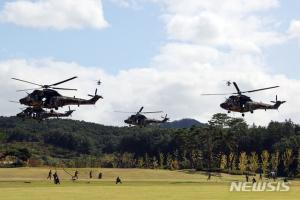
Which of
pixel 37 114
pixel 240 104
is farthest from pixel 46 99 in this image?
pixel 240 104

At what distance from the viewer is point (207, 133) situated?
145m

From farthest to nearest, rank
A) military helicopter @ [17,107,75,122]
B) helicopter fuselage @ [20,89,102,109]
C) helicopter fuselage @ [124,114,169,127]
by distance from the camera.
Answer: helicopter fuselage @ [124,114,169,127] → military helicopter @ [17,107,75,122] → helicopter fuselage @ [20,89,102,109]

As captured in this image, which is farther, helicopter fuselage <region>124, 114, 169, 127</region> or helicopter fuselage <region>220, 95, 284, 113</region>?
helicopter fuselage <region>124, 114, 169, 127</region>

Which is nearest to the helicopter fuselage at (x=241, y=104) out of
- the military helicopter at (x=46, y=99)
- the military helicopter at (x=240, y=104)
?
the military helicopter at (x=240, y=104)

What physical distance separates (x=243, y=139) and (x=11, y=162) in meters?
89.4

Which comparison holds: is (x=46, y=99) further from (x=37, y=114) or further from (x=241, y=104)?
(x=241, y=104)

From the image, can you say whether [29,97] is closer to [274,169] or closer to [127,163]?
[274,169]

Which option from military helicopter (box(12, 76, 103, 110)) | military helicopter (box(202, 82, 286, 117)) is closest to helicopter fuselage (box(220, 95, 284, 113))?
military helicopter (box(202, 82, 286, 117))

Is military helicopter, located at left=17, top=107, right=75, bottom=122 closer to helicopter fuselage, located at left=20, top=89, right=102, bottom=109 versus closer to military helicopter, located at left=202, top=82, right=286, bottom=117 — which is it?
helicopter fuselage, located at left=20, top=89, right=102, bottom=109

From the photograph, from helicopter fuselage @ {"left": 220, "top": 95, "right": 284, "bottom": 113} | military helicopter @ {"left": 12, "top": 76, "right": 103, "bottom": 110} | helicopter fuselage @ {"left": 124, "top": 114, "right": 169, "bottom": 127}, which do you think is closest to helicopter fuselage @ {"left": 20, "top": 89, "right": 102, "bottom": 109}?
military helicopter @ {"left": 12, "top": 76, "right": 103, "bottom": 110}

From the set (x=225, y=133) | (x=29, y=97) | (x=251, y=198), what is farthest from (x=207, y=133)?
(x=251, y=198)

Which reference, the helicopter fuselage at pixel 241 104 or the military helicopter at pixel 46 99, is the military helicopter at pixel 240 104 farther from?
the military helicopter at pixel 46 99

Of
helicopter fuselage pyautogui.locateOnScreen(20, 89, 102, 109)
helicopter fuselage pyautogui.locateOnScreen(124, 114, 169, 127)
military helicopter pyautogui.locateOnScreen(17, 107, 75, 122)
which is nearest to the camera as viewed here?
helicopter fuselage pyautogui.locateOnScreen(20, 89, 102, 109)

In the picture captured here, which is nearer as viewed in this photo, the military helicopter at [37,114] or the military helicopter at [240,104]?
the military helicopter at [240,104]
